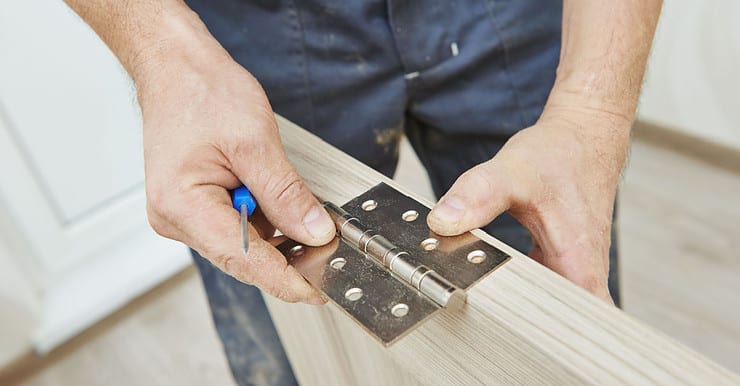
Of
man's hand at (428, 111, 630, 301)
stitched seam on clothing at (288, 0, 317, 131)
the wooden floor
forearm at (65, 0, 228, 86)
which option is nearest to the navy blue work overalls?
stitched seam on clothing at (288, 0, 317, 131)

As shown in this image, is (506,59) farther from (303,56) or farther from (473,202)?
(473,202)

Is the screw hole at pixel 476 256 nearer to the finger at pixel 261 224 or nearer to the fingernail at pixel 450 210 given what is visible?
the fingernail at pixel 450 210

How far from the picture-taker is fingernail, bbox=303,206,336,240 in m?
0.45

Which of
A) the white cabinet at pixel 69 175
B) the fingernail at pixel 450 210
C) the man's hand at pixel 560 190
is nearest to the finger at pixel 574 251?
the man's hand at pixel 560 190

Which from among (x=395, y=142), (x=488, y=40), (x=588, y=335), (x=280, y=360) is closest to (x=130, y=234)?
(x=280, y=360)

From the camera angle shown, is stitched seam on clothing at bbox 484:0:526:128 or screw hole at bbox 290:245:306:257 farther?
stitched seam on clothing at bbox 484:0:526:128

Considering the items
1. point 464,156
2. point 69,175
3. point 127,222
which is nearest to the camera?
point 464,156

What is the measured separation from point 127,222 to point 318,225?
122 cm

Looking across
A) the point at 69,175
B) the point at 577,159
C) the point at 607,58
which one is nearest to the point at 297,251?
the point at 577,159

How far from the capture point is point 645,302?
4.68ft

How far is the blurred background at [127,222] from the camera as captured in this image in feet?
4.31

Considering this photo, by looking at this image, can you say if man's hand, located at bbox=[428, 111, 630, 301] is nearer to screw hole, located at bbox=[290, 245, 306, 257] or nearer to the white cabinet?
screw hole, located at bbox=[290, 245, 306, 257]

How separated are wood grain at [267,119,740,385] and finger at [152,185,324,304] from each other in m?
0.07

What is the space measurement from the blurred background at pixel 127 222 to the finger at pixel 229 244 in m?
0.97
